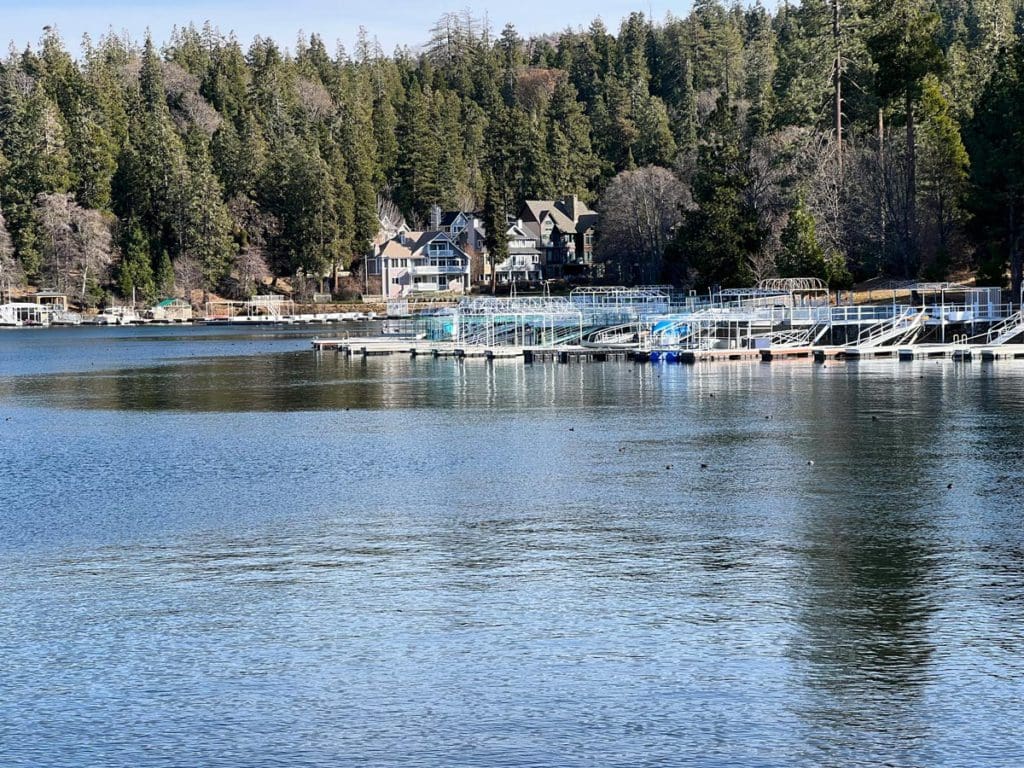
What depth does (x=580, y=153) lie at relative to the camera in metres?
164

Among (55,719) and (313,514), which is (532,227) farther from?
(55,719)

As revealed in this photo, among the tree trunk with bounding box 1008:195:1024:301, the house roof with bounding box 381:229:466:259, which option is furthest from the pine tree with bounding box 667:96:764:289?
the house roof with bounding box 381:229:466:259

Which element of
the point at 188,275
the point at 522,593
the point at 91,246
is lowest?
the point at 522,593

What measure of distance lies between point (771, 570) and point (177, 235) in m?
135

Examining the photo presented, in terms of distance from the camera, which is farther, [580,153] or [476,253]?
[580,153]

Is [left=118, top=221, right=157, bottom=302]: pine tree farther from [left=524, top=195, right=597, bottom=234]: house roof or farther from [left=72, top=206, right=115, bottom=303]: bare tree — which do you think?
[left=524, top=195, right=597, bottom=234]: house roof

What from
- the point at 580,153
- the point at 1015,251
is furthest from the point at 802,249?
the point at 580,153

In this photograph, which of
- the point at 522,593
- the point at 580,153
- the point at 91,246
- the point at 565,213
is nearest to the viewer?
the point at 522,593

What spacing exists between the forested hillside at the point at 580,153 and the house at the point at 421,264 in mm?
4492

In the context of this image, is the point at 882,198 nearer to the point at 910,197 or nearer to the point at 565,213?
the point at 910,197

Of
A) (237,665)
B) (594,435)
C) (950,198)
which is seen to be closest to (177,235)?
(950,198)

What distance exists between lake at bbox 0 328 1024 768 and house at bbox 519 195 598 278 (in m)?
110

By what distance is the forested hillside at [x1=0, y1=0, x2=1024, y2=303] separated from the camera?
79562mm

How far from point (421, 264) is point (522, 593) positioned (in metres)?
135
